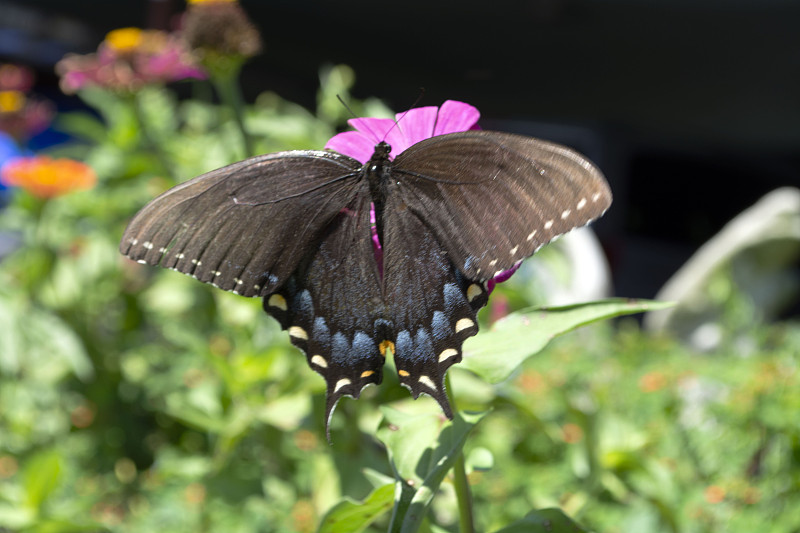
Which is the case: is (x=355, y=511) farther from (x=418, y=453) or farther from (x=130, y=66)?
(x=130, y=66)

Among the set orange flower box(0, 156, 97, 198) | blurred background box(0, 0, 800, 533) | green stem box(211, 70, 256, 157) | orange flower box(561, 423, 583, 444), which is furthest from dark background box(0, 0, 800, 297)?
orange flower box(561, 423, 583, 444)

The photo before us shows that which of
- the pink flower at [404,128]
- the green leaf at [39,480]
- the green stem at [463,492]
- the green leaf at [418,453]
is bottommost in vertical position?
the green leaf at [39,480]

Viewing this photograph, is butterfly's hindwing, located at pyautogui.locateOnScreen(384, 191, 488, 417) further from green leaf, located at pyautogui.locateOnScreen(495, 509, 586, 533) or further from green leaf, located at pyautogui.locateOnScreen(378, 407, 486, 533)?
green leaf, located at pyautogui.locateOnScreen(495, 509, 586, 533)

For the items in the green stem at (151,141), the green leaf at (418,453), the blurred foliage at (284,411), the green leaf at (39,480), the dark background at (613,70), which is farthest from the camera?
the dark background at (613,70)

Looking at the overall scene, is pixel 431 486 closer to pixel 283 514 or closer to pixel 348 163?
pixel 348 163

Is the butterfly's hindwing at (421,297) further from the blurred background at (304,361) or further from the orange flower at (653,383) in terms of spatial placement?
the orange flower at (653,383)

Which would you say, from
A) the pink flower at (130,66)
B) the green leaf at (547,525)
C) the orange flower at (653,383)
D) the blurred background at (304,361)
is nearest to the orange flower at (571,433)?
the blurred background at (304,361)

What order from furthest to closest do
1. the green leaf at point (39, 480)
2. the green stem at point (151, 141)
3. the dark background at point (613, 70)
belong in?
the dark background at point (613, 70)
the green stem at point (151, 141)
the green leaf at point (39, 480)
